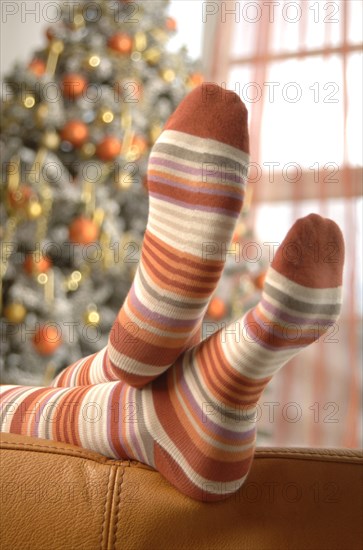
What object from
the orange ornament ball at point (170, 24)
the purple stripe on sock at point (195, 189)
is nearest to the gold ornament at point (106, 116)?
the orange ornament ball at point (170, 24)

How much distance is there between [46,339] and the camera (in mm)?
1797

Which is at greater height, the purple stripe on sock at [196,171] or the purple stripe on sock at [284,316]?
the purple stripe on sock at [196,171]

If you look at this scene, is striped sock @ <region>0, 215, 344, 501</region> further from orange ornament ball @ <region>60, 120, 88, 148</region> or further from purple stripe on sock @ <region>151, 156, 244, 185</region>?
orange ornament ball @ <region>60, 120, 88, 148</region>

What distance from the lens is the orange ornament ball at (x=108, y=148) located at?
194cm

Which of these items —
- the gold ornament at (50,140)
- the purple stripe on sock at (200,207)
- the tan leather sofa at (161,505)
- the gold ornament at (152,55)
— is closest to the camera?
the tan leather sofa at (161,505)

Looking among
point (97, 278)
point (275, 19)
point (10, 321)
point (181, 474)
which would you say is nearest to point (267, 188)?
point (275, 19)

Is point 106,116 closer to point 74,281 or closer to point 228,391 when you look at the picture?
point 74,281

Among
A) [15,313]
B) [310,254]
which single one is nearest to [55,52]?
[15,313]

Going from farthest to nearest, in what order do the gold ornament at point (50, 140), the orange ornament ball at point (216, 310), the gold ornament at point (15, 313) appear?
1. the orange ornament ball at point (216, 310)
2. the gold ornament at point (50, 140)
3. the gold ornament at point (15, 313)

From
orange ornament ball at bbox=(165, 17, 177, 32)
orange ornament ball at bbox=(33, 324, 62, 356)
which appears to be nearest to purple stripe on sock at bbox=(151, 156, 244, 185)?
orange ornament ball at bbox=(33, 324, 62, 356)

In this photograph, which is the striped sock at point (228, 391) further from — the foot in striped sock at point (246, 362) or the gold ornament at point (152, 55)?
the gold ornament at point (152, 55)

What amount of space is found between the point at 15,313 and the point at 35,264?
14cm

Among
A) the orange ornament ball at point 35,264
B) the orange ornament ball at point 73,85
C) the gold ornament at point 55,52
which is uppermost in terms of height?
the gold ornament at point 55,52

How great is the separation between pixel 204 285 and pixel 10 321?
4.36 feet
